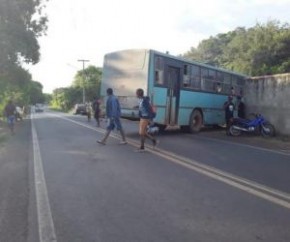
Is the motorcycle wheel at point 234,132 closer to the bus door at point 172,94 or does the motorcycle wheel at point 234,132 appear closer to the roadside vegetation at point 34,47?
the bus door at point 172,94

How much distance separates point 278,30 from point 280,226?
43.9 meters

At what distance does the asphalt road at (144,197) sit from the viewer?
6.03 m

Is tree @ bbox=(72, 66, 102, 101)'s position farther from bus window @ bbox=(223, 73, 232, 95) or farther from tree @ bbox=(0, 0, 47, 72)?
bus window @ bbox=(223, 73, 232, 95)

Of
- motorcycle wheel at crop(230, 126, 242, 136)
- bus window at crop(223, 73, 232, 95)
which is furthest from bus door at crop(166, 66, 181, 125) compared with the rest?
bus window at crop(223, 73, 232, 95)

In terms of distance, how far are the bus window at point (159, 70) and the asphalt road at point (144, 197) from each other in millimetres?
6222

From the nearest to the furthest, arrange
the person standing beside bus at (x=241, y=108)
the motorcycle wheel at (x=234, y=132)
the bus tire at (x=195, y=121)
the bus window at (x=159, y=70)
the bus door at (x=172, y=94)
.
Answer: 1. the bus window at (x=159, y=70)
2. the bus door at (x=172, y=94)
3. the motorcycle wheel at (x=234, y=132)
4. the bus tire at (x=195, y=121)
5. the person standing beside bus at (x=241, y=108)

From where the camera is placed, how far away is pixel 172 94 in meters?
20.5

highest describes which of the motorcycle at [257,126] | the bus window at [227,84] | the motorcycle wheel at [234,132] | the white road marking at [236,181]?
the bus window at [227,84]

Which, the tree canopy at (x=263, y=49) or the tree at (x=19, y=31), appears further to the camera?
the tree canopy at (x=263, y=49)

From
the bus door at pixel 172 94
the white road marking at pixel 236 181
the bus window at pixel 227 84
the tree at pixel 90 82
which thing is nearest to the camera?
the white road marking at pixel 236 181

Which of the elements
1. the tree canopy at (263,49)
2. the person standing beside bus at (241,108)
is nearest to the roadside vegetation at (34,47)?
the tree canopy at (263,49)

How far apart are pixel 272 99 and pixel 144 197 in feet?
54.4

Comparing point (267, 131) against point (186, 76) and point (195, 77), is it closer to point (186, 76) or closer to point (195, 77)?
point (195, 77)

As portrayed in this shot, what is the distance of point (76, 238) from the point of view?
5789mm
